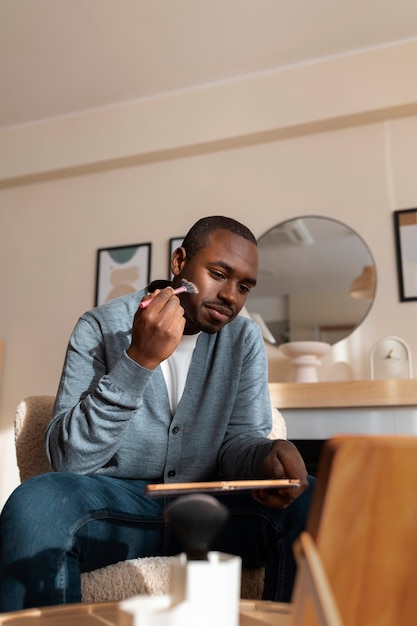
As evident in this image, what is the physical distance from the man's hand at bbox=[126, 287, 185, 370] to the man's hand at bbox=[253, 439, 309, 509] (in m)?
0.28

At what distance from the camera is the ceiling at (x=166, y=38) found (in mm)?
2539

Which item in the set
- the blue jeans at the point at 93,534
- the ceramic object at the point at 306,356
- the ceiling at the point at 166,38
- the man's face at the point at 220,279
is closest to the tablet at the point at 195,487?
the blue jeans at the point at 93,534

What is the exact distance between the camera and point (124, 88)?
10.3ft

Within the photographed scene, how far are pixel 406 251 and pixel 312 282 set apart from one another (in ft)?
1.39

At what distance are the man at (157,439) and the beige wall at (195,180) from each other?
1.34m

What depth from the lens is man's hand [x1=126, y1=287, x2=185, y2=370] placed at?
117 cm

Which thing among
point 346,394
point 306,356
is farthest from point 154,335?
point 306,356

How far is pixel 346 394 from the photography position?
240 centimetres

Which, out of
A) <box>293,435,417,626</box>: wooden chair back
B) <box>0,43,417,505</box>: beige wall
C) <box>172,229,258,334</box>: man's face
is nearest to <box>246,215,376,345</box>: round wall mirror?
<box>0,43,417,505</box>: beige wall

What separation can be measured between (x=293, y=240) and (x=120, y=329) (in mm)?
1600

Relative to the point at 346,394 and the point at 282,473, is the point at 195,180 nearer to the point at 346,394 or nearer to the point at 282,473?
the point at 346,394

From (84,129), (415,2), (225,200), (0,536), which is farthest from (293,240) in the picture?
(0,536)

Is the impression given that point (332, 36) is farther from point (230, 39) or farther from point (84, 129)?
point (84, 129)

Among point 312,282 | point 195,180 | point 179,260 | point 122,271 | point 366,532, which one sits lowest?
point 366,532
